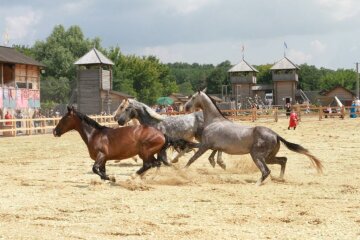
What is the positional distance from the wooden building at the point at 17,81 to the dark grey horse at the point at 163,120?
26.8 meters

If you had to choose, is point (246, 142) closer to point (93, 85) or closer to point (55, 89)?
point (93, 85)

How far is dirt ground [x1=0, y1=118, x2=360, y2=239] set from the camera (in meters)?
6.43

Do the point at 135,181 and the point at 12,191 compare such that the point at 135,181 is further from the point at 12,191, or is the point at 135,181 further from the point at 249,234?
the point at 249,234

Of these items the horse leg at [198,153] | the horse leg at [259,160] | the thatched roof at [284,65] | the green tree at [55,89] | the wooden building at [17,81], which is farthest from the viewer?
the green tree at [55,89]

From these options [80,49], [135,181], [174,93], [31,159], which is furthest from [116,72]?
[135,181]

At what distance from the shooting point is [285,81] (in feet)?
246

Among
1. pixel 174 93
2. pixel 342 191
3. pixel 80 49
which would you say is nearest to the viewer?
pixel 342 191

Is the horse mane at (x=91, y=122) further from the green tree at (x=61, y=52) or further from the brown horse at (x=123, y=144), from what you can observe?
the green tree at (x=61, y=52)

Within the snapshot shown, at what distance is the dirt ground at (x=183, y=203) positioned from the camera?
21.1 ft

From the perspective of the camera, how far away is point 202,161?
49.9 ft

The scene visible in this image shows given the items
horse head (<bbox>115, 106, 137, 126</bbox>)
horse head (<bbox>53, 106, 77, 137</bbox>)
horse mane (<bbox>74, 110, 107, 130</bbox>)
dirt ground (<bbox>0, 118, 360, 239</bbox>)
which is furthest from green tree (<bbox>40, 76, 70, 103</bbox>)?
horse mane (<bbox>74, 110, 107, 130</bbox>)

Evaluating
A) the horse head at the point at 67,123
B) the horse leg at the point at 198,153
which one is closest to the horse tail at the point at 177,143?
the horse leg at the point at 198,153

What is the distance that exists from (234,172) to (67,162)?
5.57 metres

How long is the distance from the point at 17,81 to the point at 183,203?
3812 cm
